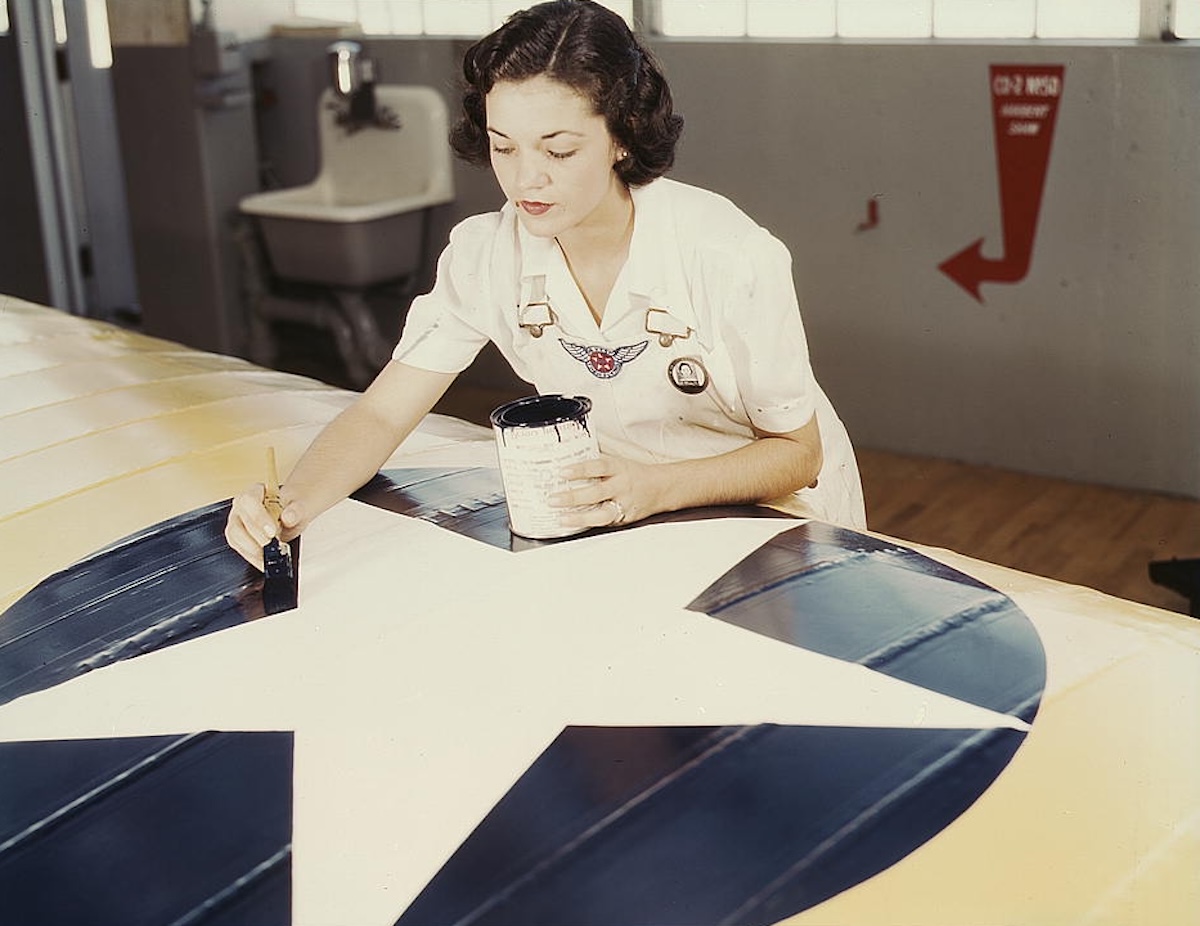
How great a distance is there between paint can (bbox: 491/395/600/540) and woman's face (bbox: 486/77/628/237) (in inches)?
8.0

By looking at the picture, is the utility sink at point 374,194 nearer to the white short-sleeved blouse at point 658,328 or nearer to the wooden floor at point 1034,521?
the wooden floor at point 1034,521

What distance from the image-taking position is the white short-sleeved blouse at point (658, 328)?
1336mm

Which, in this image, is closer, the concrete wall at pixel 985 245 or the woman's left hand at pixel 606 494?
the woman's left hand at pixel 606 494

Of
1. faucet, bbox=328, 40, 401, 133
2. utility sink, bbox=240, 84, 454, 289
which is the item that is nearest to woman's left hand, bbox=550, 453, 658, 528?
utility sink, bbox=240, 84, 454, 289

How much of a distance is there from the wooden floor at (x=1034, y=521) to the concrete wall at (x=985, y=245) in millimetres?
50

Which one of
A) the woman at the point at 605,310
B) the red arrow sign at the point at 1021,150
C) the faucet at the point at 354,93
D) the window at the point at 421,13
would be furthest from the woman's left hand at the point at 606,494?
the faucet at the point at 354,93

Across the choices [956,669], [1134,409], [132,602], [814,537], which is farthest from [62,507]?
[1134,409]

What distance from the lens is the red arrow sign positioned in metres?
2.51

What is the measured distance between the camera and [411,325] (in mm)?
1476

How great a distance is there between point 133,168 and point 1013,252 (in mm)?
2489

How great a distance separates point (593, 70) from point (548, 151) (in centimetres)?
8

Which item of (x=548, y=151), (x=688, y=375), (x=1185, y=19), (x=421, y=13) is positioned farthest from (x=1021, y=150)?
(x=548, y=151)

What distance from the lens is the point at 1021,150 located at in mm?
2564

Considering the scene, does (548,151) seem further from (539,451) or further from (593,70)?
(539,451)
